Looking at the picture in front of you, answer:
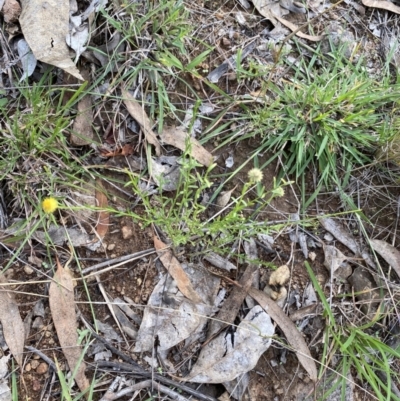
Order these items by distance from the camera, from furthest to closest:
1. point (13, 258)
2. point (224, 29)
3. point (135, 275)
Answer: point (224, 29)
point (135, 275)
point (13, 258)

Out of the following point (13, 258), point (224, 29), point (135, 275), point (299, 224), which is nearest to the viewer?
point (13, 258)

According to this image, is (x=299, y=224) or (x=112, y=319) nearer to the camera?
(x=112, y=319)

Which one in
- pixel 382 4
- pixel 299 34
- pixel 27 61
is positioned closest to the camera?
pixel 27 61

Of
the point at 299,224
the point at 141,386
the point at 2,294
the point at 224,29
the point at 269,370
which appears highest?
the point at 224,29

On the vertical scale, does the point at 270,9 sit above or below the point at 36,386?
above

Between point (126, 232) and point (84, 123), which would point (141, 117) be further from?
point (126, 232)

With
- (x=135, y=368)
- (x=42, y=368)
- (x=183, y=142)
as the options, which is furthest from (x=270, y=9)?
(x=42, y=368)

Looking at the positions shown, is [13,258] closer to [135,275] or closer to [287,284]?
[135,275]

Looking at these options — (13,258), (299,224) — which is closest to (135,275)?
(13,258)

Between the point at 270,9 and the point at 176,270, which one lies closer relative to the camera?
the point at 176,270
